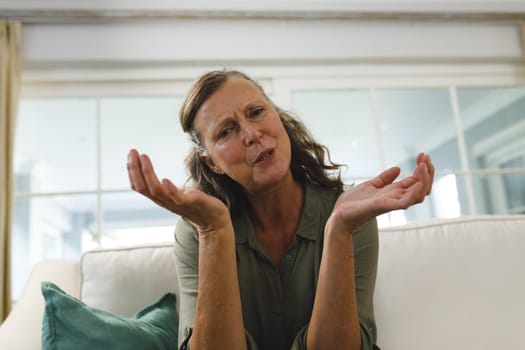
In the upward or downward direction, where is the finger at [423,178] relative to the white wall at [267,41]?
downward

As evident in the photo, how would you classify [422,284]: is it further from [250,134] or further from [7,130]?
[7,130]

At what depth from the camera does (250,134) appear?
1188 mm

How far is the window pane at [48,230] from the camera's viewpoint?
2355 mm

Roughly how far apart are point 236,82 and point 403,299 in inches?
30.0

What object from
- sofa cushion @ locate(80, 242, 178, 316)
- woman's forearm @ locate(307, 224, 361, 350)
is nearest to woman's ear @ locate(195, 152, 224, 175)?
sofa cushion @ locate(80, 242, 178, 316)

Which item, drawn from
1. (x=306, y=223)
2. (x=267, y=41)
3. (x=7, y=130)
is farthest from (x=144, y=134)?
(x=306, y=223)

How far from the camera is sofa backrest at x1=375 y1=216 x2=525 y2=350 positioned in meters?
1.38

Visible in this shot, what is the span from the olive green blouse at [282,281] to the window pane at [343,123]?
1446 millimetres

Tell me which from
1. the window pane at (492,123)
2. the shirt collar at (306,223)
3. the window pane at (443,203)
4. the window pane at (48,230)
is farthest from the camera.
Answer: the window pane at (492,123)

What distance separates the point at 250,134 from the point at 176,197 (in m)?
0.36

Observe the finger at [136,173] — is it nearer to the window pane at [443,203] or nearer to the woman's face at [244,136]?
the woman's face at [244,136]

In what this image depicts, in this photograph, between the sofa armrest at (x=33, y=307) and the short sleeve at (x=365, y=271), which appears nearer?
the short sleeve at (x=365, y=271)

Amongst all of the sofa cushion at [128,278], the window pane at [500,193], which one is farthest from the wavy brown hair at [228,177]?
the window pane at [500,193]

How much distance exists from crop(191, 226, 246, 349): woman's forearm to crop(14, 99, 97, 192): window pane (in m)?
1.57
